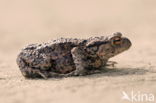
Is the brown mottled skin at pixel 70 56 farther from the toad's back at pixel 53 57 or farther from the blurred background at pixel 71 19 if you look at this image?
the blurred background at pixel 71 19

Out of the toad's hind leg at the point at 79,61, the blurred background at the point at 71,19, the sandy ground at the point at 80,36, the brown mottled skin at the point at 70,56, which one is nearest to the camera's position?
the sandy ground at the point at 80,36

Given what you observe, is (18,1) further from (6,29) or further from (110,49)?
(110,49)

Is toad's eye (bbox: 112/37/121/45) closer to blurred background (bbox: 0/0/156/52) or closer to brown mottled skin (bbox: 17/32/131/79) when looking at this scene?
brown mottled skin (bbox: 17/32/131/79)

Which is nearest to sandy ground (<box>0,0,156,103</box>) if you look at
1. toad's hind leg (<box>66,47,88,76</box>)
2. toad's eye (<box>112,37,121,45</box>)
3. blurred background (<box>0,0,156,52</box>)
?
blurred background (<box>0,0,156,52</box>)

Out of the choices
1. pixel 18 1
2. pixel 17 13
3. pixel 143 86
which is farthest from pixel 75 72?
pixel 18 1

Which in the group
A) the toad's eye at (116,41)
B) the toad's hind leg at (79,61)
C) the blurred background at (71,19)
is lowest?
the toad's hind leg at (79,61)

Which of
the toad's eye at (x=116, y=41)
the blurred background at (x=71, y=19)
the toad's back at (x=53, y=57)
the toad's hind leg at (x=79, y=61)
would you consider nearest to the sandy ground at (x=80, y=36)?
the blurred background at (x=71, y=19)

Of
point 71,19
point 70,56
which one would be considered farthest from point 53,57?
point 71,19
